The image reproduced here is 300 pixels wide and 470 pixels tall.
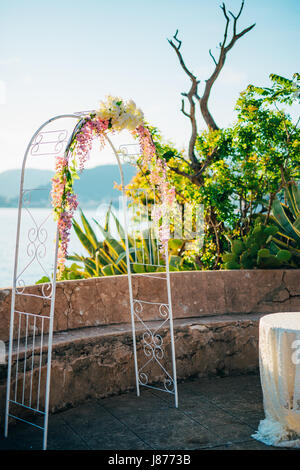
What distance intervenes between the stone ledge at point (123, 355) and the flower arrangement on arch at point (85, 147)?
2.61 feet

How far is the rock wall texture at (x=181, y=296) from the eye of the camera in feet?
12.8

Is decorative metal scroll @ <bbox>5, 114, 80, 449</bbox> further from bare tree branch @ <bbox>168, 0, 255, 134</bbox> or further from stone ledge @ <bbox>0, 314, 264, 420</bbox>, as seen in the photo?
bare tree branch @ <bbox>168, 0, 255, 134</bbox>

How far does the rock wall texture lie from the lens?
3904 millimetres

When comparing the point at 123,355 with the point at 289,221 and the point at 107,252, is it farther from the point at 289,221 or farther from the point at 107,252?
the point at 289,221

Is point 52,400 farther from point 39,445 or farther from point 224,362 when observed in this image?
point 224,362

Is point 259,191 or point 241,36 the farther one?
A: point 241,36

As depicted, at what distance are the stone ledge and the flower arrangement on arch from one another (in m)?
0.80

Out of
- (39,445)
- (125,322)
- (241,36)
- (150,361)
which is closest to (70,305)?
(125,322)

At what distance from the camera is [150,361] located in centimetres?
406

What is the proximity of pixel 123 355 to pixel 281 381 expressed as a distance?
142 centimetres

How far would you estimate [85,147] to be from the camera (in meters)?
3.08
